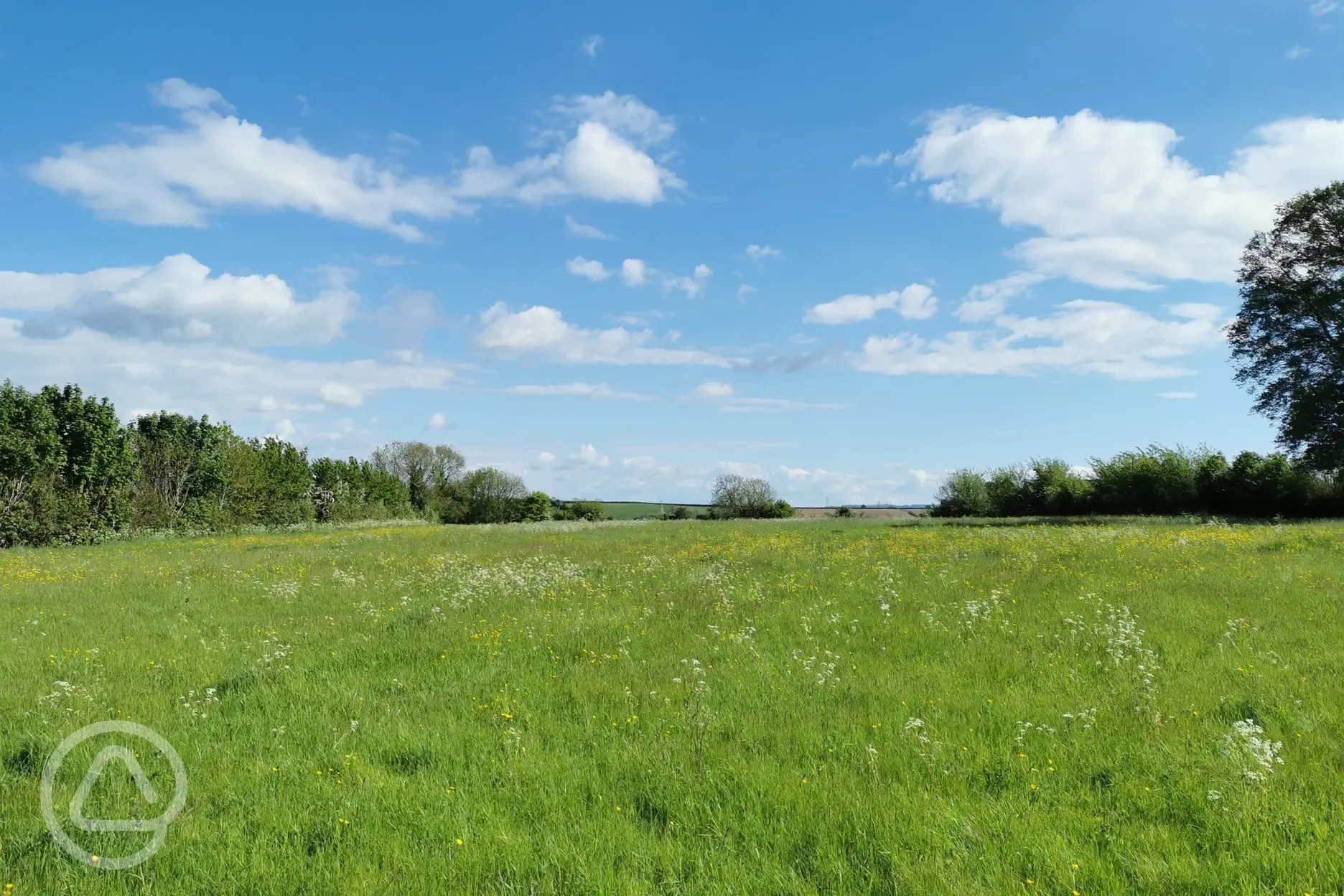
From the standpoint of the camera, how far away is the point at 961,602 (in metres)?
13.2

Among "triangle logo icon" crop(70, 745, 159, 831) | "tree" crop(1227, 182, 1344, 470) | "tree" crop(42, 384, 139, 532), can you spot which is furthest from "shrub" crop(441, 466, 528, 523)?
"triangle logo icon" crop(70, 745, 159, 831)

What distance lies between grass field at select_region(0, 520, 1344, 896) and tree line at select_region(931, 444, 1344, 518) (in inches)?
1385

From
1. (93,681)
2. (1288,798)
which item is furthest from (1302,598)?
(93,681)

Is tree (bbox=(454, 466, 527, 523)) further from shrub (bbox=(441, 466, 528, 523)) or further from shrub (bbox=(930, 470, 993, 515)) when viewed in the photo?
shrub (bbox=(930, 470, 993, 515))

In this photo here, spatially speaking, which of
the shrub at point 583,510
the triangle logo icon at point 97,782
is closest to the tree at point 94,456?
the triangle logo icon at point 97,782

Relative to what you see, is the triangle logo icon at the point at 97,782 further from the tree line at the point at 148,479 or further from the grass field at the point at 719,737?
the tree line at the point at 148,479

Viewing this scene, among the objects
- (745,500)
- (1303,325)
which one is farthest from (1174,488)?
(745,500)

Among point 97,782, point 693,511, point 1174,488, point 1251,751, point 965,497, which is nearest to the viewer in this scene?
point 1251,751

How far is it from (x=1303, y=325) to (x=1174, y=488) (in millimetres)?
14702

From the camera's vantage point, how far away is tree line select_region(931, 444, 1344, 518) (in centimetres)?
4284

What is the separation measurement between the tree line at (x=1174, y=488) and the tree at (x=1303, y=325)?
2707 mm

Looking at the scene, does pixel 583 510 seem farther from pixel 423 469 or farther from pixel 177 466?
pixel 177 466

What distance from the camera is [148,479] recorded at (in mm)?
51406

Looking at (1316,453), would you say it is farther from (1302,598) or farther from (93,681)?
(93,681)
